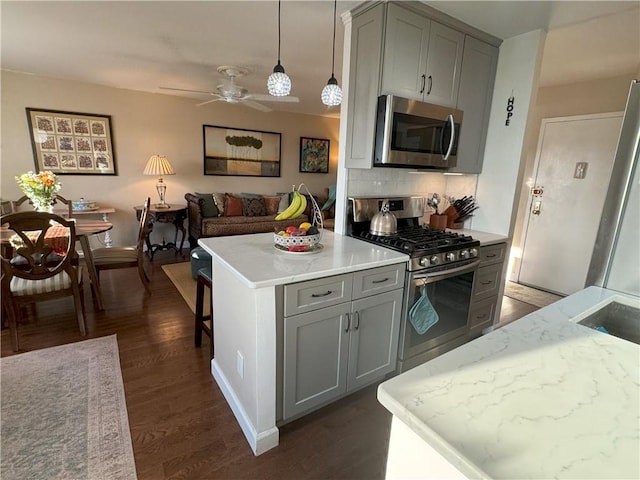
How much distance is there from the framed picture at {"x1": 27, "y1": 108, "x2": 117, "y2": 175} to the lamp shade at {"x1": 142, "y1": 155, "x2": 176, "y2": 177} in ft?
1.78

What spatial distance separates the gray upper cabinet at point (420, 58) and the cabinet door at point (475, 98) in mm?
96

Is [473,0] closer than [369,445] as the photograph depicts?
No

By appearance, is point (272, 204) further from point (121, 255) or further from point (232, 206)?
point (121, 255)

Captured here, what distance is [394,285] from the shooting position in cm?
183

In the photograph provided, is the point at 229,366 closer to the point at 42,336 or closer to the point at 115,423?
the point at 115,423

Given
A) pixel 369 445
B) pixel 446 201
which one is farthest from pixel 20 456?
pixel 446 201

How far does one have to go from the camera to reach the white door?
324 cm

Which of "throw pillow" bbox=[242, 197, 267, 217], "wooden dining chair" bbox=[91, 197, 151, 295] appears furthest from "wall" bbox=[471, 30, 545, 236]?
"throw pillow" bbox=[242, 197, 267, 217]

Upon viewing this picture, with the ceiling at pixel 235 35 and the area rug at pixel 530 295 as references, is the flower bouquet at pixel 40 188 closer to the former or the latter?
the ceiling at pixel 235 35

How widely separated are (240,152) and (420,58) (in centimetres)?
410

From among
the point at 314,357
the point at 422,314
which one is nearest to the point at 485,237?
the point at 422,314

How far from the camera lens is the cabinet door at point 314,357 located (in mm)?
1523

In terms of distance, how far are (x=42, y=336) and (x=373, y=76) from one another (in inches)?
123

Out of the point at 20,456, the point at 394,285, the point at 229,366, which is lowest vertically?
the point at 20,456
